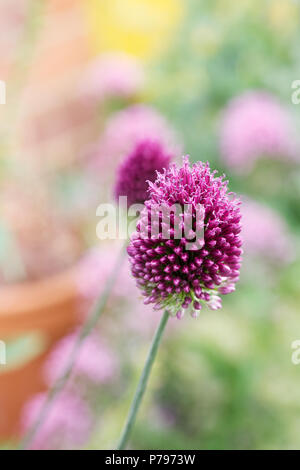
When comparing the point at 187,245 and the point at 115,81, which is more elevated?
the point at 115,81

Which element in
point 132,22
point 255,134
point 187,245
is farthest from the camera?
point 132,22

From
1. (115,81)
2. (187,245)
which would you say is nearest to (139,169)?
(187,245)

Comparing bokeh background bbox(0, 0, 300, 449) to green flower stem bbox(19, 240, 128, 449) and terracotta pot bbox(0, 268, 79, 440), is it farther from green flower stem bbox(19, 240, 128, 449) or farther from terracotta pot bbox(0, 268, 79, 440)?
green flower stem bbox(19, 240, 128, 449)

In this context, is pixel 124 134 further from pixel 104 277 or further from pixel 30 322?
pixel 30 322

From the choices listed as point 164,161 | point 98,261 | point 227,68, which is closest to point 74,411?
point 98,261

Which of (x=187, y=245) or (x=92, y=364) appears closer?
(x=187, y=245)

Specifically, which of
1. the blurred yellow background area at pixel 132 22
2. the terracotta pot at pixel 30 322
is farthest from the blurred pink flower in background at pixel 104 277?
the blurred yellow background area at pixel 132 22
